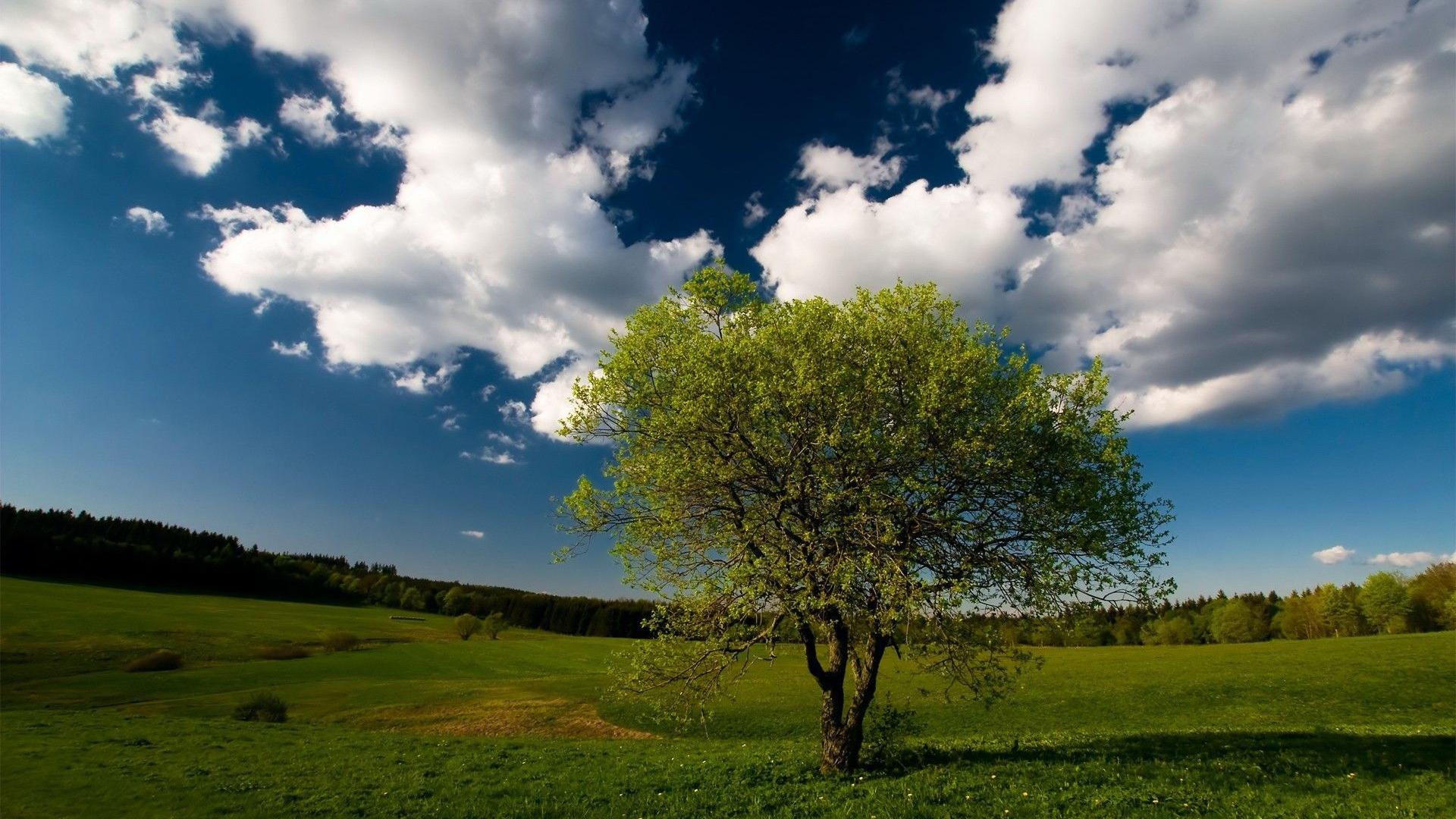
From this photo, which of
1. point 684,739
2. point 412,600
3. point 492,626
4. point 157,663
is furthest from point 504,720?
point 412,600

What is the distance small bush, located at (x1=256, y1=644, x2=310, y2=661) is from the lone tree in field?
9218 cm

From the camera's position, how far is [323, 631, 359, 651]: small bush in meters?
98.8

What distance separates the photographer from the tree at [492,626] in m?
129

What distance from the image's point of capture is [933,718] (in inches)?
1703

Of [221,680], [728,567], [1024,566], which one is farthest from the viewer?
[221,680]

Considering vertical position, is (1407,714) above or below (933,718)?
above

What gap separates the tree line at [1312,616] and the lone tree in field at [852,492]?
81.8 metres

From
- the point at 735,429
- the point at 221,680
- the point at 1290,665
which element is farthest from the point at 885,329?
the point at 221,680

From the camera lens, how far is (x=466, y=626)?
410 ft

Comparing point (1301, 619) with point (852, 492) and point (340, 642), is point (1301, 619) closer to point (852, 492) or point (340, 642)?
point (852, 492)

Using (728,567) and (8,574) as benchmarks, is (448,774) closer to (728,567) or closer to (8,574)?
(728,567)

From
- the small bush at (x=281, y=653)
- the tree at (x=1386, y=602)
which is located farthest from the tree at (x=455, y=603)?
the tree at (x=1386, y=602)

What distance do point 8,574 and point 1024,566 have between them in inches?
7957

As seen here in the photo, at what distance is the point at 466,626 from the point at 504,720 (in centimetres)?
8840
